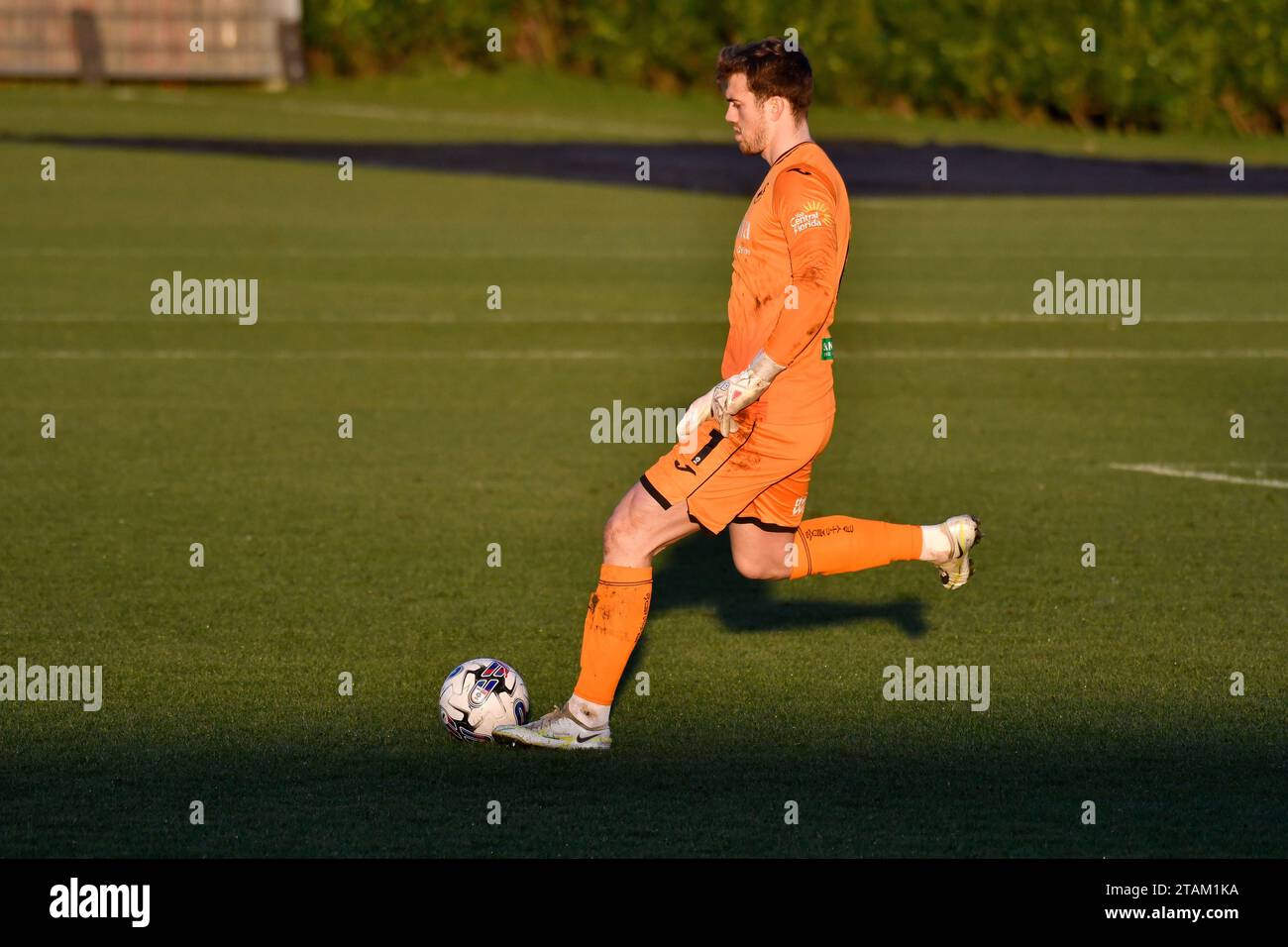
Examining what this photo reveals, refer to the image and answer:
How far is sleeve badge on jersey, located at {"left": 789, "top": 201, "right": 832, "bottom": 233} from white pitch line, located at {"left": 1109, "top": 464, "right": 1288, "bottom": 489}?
5317mm

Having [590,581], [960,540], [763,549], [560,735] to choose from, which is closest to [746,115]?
[763,549]

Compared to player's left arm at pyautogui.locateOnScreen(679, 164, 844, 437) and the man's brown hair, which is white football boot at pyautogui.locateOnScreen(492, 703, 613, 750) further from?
the man's brown hair

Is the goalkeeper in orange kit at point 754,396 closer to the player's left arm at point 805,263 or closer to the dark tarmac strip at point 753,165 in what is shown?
the player's left arm at point 805,263

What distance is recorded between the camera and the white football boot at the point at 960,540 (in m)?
7.35

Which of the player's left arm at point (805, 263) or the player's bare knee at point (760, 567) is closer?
the player's left arm at point (805, 263)

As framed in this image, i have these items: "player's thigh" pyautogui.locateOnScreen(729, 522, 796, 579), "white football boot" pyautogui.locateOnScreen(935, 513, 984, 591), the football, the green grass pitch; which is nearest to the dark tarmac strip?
the green grass pitch

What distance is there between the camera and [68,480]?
11.0 m

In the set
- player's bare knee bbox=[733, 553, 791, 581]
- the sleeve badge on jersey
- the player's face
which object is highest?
the player's face

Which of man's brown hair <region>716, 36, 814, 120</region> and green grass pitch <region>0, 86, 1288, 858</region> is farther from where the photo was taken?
man's brown hair <region>716, 36, 814, 120</region>

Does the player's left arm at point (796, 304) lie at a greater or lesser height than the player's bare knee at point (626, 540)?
greater

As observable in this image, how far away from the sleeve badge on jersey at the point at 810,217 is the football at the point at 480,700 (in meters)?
1.73

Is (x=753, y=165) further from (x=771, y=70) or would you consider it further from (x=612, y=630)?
(x=612, y=630)

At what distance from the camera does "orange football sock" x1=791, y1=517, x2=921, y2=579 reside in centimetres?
732

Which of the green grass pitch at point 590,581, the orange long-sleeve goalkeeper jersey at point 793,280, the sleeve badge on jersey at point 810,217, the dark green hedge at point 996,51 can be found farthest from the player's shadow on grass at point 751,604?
the dark green hedge at point 996,51
